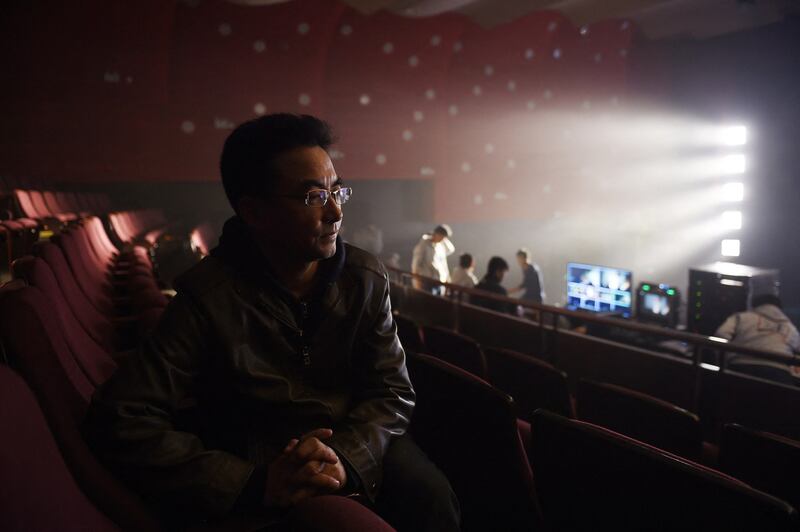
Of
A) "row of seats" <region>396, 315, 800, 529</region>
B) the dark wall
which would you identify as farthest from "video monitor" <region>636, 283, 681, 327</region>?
the dark wall

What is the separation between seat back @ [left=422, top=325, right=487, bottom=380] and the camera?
1.96 metres

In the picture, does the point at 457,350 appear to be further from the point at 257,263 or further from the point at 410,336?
the point at 257,263

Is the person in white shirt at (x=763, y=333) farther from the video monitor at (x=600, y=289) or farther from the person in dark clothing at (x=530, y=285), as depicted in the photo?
the person in dark clothing at (x=530, y=285)

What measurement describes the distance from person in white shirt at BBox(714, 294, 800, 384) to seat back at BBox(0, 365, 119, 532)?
3.42 m

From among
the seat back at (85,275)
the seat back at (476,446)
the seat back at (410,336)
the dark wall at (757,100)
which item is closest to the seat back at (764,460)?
the seat back at (476,446)

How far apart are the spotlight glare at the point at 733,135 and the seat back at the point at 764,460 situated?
7.64 metres

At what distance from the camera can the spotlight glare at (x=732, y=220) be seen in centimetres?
791

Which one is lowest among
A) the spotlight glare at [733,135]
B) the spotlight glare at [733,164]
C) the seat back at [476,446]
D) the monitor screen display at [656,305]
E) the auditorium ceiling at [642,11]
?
the monitor screen display at [656,305]

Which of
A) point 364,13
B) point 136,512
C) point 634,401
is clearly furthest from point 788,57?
point 136,512

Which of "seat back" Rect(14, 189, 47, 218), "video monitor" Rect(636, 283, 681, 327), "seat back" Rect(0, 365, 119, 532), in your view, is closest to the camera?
"seat back" Rect(0, 365, 119, 532)

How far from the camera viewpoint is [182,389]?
2.82 ft

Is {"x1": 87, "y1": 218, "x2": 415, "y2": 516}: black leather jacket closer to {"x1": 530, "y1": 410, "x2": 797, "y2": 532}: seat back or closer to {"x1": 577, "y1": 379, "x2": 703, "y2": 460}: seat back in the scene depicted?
{"x1": 530, "y1": 410, "x2": 797, "y2": 532}: seat back

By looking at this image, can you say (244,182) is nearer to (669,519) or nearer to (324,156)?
(324,156)

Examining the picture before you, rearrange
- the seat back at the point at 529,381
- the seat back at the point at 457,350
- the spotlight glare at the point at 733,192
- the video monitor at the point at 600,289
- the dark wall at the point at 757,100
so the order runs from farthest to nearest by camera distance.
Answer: the spotlight glare at the point at 733,192
the dark wall at the point at 757,100
the video monitor at the point at 600,289
the seat back at the point at 457,350
the seat back at the point at 529,381
